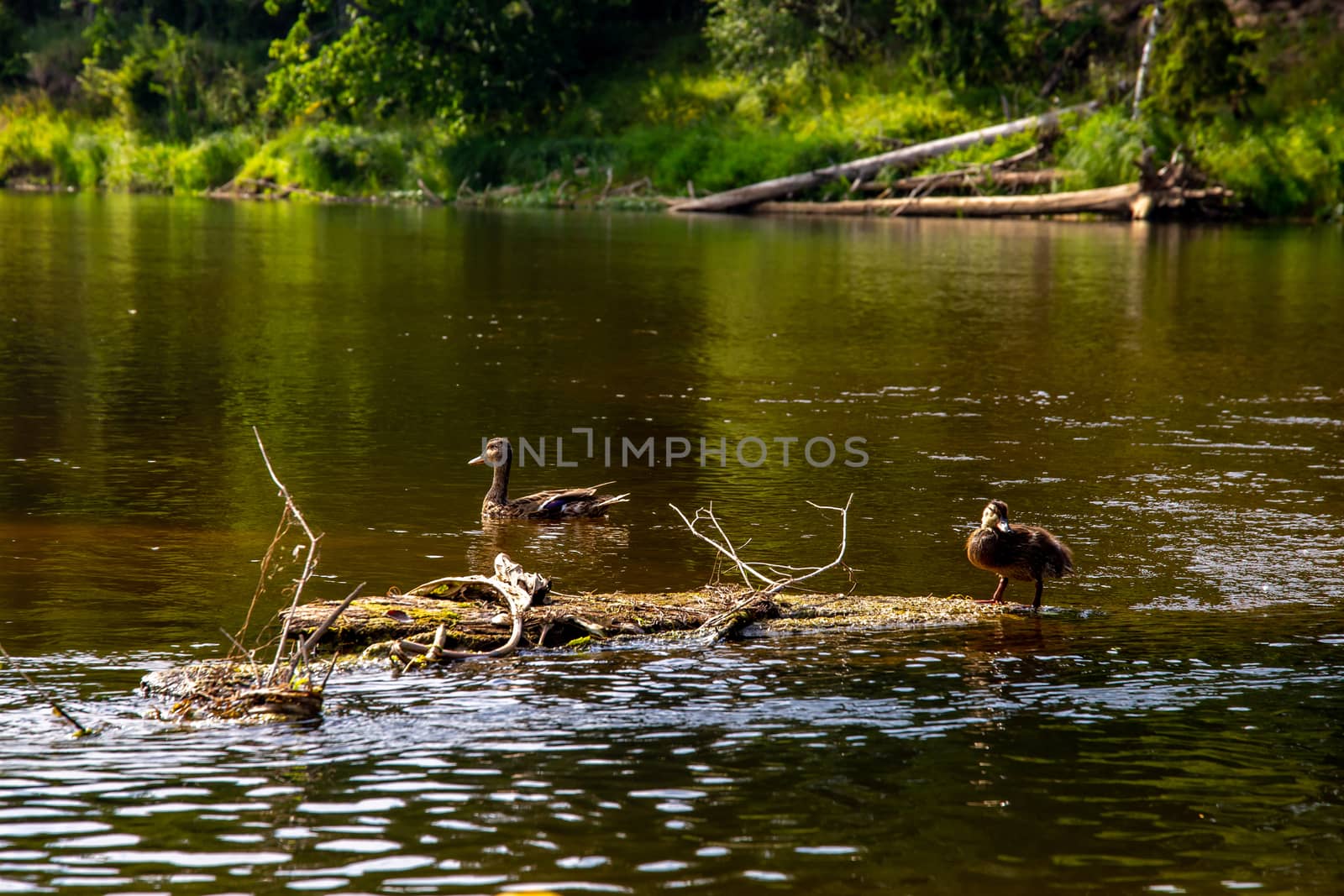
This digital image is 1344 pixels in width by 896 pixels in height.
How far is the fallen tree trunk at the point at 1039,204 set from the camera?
38344 millimetres

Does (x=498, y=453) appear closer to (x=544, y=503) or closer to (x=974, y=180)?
(x=544, y=503)

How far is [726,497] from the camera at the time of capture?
37.7 ft

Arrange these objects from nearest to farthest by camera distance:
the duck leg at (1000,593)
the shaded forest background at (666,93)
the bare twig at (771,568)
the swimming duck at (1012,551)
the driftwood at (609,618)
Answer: the driftwood at (609,618), the bare twig at (771,568), the swimming duck at (1012,551), the duck leg at (1000,593), the shaded forest background at (666,93)

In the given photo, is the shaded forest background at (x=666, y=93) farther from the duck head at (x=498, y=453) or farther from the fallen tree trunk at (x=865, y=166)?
the duck head at (x=498, y=453)

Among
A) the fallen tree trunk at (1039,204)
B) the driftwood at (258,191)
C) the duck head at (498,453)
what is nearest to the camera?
the duck head at (498,453)

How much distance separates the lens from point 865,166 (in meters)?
43.0

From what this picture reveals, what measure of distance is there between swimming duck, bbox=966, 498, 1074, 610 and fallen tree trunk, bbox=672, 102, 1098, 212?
3488 centimetres

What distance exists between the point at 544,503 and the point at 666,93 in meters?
41.9

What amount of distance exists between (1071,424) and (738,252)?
55.4 ft

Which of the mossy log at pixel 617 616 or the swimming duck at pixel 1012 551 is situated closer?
the mossy log at pixel 617 616

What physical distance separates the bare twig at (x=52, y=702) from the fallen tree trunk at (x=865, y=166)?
3710 cm

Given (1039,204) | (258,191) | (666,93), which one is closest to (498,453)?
(1039,204)

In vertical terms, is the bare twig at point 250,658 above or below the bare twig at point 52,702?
above

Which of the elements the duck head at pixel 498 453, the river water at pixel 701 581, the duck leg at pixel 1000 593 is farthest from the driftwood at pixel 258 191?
the duck leg at pixel 1000 593
